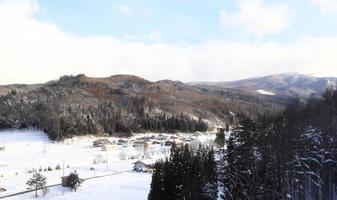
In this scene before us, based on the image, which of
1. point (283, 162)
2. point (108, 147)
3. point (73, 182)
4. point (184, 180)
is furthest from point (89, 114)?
point (283, 162)

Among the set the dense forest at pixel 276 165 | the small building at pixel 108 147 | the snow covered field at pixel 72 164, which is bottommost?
the snow covered field at pixel 72 164

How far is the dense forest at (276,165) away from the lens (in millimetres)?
44188

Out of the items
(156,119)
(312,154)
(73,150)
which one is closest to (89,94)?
(156,119)

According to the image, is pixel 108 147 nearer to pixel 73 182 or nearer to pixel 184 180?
pixel 73 182

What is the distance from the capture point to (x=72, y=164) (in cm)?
8681

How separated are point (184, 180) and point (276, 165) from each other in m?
8.20

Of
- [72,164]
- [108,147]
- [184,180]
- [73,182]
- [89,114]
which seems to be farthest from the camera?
[89,114]

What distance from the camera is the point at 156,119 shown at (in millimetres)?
164375

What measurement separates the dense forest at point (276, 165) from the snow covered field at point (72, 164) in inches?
444

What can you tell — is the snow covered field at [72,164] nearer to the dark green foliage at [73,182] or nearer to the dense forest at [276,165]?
the dark green foliage at [73,182]

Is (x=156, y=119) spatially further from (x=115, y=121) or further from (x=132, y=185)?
(x=132, y=185)

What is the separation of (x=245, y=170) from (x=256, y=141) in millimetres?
6448

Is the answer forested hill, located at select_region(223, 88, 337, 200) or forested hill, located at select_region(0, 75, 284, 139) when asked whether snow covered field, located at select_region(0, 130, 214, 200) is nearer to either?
forested hill, located at select_region(0, 75, 284, 139)

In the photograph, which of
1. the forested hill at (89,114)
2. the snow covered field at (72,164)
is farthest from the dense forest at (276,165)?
the forested hill at (89,114)
